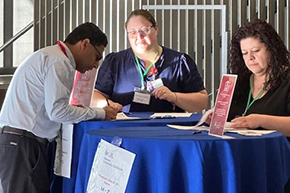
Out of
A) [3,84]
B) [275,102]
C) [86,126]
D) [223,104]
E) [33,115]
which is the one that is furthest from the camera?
[3,84]

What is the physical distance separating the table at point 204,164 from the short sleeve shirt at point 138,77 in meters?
1.72

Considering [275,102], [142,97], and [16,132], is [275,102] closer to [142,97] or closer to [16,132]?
[142,97]

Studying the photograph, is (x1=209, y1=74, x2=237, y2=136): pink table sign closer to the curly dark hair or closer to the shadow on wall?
the curly dark hair

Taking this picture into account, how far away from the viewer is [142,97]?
13.4ft

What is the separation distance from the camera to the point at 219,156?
2.28 metres

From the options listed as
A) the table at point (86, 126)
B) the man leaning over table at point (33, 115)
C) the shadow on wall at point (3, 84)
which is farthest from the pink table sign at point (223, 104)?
the shadow on wall at point (3, 84)

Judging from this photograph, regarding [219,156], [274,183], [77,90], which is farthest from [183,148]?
[77,90]

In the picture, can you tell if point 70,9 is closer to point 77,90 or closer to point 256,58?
point 77,90

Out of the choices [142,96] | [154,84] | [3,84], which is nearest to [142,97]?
[142,96]

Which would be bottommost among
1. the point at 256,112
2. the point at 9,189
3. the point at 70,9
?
the point at 9,189

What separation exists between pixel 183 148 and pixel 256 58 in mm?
1042

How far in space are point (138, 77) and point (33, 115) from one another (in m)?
1.24

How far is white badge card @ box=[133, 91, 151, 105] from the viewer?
13.4 ft

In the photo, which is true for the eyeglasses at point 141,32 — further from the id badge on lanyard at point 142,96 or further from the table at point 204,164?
the table at point 204,164
